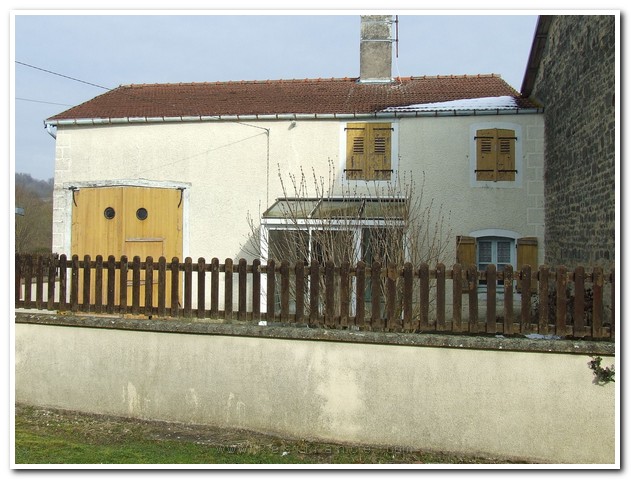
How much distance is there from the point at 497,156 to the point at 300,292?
22.6 ft

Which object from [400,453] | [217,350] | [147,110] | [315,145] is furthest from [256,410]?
[147,110]

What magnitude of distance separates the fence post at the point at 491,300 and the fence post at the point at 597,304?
36.3 inches

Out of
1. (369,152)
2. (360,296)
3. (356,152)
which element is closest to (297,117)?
(356,152)

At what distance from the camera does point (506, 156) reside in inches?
456

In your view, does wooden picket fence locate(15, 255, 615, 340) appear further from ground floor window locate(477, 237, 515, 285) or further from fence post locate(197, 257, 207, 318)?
ground floor window locate(477, 237, 515, 285)

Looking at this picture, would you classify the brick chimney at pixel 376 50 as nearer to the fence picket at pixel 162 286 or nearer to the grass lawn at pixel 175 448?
the fence picket at pixel 162 286

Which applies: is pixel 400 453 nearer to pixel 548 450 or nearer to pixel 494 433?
pixel 494 433

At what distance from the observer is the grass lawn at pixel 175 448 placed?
5449 mm

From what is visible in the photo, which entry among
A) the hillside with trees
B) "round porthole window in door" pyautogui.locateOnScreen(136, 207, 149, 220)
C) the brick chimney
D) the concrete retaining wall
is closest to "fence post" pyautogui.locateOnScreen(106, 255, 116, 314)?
the concrete retaining wall

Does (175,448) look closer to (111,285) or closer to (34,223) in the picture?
(111,285)

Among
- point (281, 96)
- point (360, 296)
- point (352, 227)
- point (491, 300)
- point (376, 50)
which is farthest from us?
point (376, 50)

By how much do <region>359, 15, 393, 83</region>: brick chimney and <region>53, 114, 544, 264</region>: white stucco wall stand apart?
250cm

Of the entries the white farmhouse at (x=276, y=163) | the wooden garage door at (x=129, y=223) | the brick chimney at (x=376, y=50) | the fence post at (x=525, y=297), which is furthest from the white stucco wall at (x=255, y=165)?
the fence post at (x=525, y=297)

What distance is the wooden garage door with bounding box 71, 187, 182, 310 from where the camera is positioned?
40.4 feet
